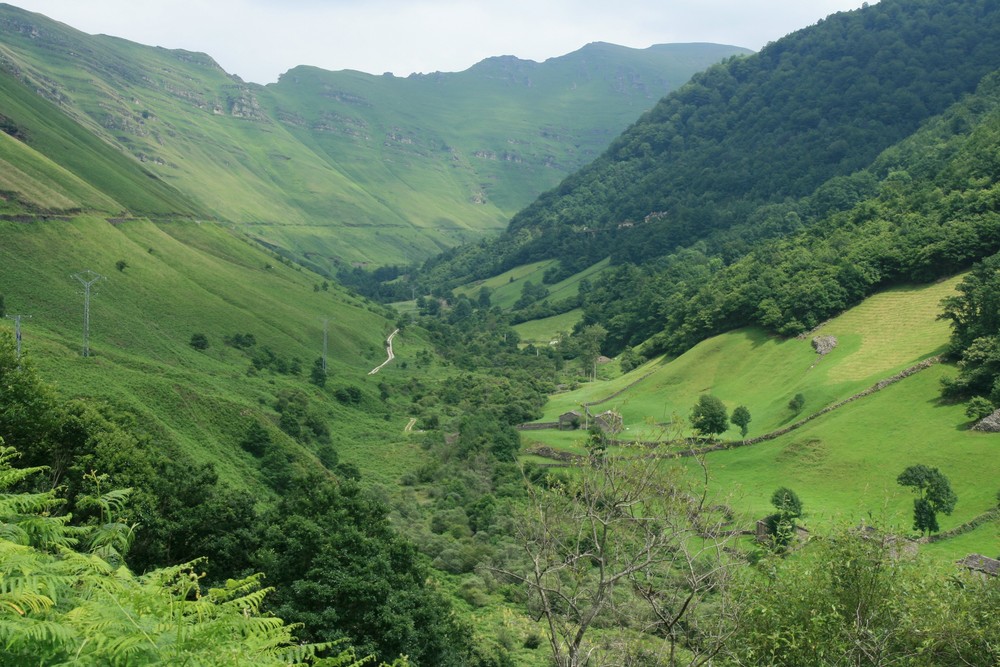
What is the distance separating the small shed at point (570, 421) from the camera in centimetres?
10694

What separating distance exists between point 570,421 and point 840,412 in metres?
37.7

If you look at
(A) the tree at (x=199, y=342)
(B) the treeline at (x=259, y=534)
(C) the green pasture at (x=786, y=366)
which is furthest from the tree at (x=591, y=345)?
(B) the treeline at (x=259, y=534)

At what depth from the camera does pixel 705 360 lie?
11538 cm

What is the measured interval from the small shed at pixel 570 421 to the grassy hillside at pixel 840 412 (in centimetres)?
245

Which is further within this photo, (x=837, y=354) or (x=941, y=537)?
(x=837, y=354)

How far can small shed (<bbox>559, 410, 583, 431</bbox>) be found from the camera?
106938 millimetres

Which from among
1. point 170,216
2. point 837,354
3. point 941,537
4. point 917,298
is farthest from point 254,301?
point 941,537

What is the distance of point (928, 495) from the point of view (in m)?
56.4

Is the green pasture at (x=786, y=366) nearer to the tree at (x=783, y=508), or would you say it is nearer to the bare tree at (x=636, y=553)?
the tree at (x=783, y=508)

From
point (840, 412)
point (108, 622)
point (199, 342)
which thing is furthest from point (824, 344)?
point (108, 622)

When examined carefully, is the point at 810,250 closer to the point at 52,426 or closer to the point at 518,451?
the point at 518,451

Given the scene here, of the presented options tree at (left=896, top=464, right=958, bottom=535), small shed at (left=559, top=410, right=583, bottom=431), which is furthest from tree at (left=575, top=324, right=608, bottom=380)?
tree at (left=896, top=464, right=958, bottom=535)

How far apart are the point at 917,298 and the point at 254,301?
105 metres

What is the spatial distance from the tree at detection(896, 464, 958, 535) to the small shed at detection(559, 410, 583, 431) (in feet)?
169
